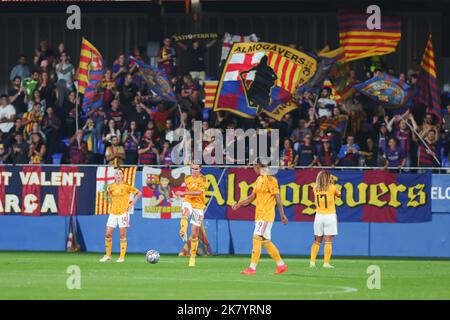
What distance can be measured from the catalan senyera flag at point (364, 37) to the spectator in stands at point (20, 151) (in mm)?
9149

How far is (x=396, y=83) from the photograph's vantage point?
32281 mm

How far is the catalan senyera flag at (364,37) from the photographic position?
109ft

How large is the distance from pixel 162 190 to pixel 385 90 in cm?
652

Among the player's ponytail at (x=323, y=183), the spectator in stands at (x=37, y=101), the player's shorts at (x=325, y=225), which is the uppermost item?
the spectator in stands at (x=37, y=101)

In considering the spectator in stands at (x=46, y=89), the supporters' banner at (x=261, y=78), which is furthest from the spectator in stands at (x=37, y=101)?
the supporters' banner at (x=261, y=78)

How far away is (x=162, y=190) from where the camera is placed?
32.0 metres

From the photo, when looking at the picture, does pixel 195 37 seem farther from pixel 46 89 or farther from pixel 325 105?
pixel 46 89

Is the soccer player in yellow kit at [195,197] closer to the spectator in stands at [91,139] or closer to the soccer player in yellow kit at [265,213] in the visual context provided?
the soccer player in yellow kit at [265,213]

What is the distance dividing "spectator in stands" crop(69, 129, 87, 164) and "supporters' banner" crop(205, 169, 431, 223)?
3677 millimetres

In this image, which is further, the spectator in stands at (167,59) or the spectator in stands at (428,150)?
the spectator in stands at (167,59)

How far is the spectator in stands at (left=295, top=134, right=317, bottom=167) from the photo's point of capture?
Result: 1245 inches

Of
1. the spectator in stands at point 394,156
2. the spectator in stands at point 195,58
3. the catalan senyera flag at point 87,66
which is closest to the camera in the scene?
the spectator in stands at point 394,156

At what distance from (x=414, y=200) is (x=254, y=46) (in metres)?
5.94

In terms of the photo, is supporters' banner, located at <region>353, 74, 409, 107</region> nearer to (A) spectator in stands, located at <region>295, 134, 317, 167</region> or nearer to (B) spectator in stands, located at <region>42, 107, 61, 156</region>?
(A) spectator in stands, located at <region>295, 134, 317, 167</region>
